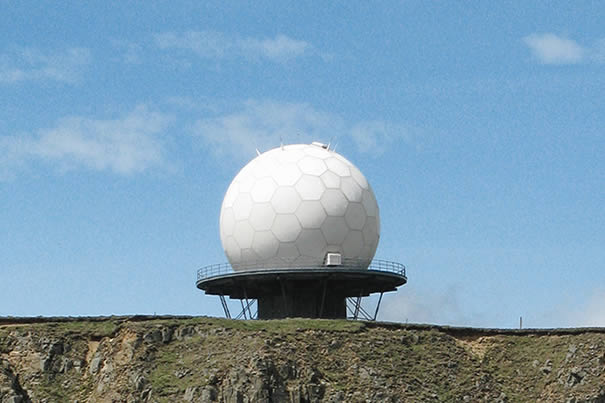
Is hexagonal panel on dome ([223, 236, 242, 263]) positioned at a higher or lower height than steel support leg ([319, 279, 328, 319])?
higher

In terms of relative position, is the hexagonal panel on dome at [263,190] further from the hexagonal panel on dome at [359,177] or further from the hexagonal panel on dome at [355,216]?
the hexagonal panel on dome at [359,177]

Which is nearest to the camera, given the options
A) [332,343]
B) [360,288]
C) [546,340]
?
[332,343]

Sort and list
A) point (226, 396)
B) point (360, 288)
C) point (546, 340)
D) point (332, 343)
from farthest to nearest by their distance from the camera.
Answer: point (360, 288) < point (546, 340) < point (332, 343) < point (226, 396)

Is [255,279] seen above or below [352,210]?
below

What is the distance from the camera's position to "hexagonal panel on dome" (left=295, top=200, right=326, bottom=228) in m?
62.2

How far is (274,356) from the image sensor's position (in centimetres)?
5316

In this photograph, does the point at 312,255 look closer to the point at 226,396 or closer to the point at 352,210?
the point at 352,210

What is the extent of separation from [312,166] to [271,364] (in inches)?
606

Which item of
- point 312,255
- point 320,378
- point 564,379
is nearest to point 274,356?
point 320,378

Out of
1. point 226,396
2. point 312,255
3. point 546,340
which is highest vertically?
point 312,255

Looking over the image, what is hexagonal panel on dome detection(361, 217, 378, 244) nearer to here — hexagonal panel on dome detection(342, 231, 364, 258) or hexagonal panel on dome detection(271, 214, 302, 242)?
hexagonal panel on dome detection(342, 231, 364, 258)

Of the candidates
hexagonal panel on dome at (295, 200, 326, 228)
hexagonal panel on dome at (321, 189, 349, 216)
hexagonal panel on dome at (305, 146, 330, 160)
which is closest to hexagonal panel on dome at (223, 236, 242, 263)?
hexagonal panel on dome at (295, 200, 326, 228)

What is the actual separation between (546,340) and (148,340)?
21539 millimetres

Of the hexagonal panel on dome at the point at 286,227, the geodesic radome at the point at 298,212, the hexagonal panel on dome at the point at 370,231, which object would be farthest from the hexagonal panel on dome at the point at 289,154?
the hexagonal panel on dome at the point at 370,231
